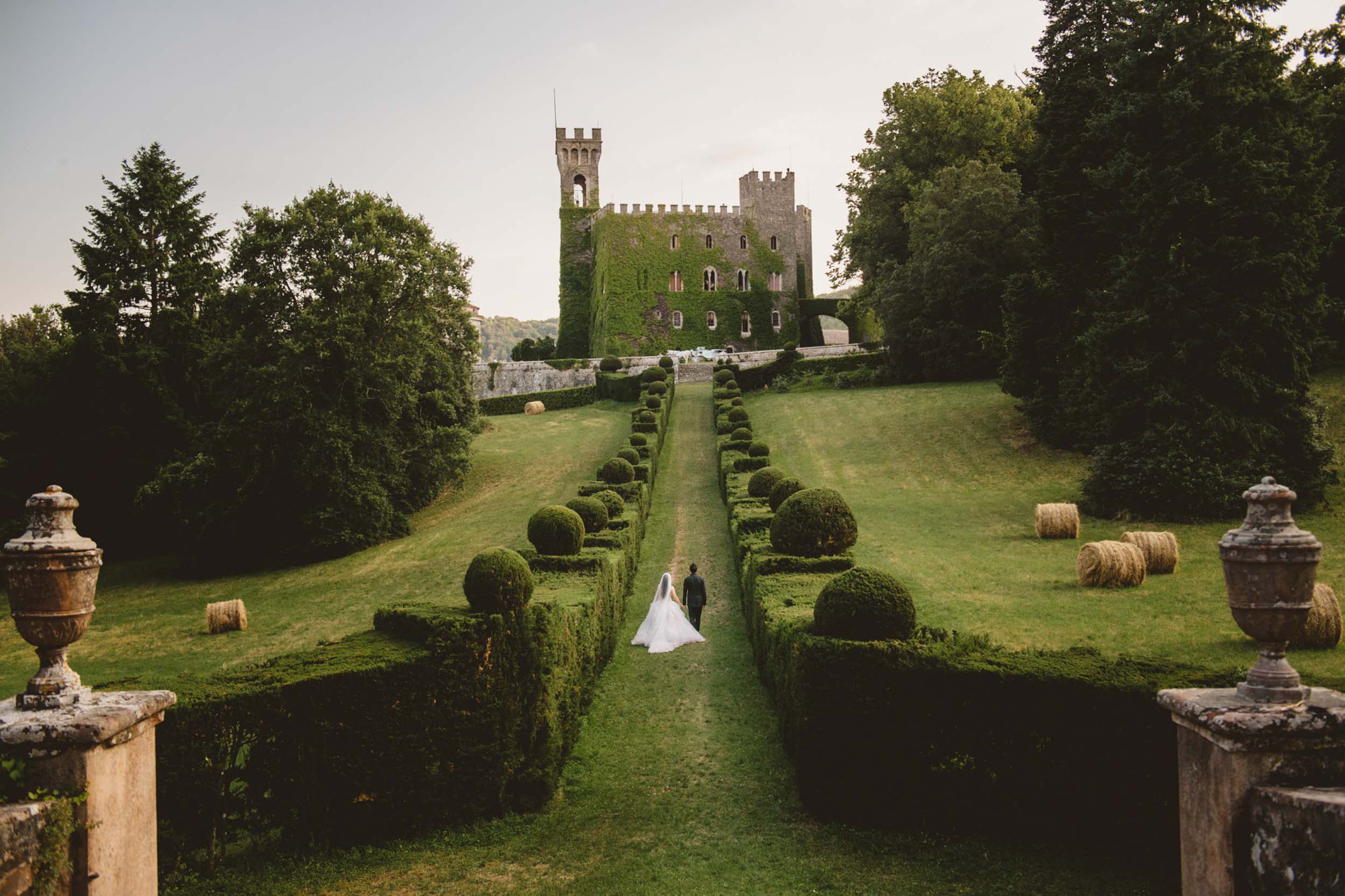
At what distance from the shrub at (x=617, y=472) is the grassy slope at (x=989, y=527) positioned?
23.2 feet

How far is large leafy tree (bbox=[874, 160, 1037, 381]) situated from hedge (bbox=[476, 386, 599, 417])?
689 inches

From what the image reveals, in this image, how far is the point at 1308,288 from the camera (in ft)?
76.9

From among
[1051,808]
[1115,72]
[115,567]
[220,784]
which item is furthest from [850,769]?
[115,567]

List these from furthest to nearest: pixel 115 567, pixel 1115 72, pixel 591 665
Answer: pixel 115 567, pixel 1115 72, pixel 591 665

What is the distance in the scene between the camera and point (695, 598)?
59.5 ft

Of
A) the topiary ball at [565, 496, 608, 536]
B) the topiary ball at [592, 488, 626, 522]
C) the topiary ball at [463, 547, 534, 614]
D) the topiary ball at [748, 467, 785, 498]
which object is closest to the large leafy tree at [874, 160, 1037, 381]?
the topiary ball at [748, 467, 785, 498]

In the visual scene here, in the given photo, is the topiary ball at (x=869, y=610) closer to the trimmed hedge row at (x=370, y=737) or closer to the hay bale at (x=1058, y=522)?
the trimmed hedge row at (x=370, y=737)

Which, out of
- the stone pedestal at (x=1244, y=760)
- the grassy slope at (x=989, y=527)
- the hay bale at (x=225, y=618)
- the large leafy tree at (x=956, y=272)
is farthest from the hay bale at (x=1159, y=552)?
the large leafy tree at (x=956, y=272)

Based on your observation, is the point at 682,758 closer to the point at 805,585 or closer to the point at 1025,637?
the point at 805,585

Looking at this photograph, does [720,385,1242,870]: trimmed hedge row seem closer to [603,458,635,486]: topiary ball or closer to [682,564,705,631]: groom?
[682,564,705,631]: groom

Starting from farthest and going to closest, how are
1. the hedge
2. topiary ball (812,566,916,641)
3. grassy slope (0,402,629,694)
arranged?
the hedge → grassy slope (0,402,629,694) → topiary ball (812,566,916,641)

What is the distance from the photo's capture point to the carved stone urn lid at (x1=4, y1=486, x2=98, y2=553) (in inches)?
224

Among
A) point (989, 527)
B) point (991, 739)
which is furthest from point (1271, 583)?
point (989, 527)

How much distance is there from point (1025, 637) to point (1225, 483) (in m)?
11.5
